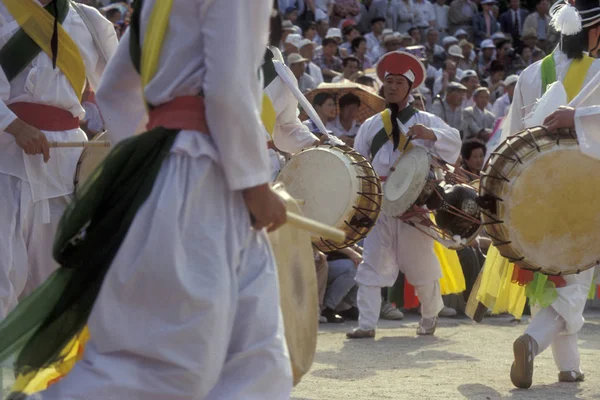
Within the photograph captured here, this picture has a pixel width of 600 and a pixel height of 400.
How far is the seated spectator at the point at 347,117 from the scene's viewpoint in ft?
34.6

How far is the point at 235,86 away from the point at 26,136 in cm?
197

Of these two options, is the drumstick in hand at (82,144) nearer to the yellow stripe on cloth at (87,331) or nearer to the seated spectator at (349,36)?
the yellow stripe on cloth at (87,331)

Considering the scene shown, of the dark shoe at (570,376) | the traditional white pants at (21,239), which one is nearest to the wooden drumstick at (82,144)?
the traditional white pants at (21,239)

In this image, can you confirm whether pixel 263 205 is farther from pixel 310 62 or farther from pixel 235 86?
pixel 310 62

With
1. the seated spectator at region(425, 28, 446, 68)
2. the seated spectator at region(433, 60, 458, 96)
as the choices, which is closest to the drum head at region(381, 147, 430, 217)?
the seated spectator at region(433, 60, 458, 96)

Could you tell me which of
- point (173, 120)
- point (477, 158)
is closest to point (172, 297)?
point (173, 120)

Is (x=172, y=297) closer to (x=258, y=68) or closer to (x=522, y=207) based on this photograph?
(x=258, y=68)

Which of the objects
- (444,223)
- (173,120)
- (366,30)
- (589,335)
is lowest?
(589,335)

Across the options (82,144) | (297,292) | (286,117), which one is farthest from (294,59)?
(297,292)

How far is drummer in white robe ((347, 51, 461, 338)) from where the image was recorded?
8.21 metres

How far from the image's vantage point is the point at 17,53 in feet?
15.4

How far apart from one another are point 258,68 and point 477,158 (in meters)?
7.55

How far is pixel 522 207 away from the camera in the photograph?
4.94 metres

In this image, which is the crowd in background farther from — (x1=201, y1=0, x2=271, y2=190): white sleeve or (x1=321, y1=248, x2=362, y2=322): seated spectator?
(x1=201, y1=0, x2=271, y2=190): white sleeve
